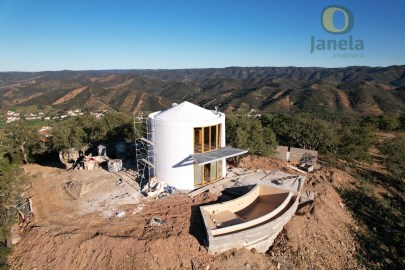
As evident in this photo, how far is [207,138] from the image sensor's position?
1702cm

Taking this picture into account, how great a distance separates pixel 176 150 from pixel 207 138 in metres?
2.18

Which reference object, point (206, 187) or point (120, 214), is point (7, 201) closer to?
point (120, 214)

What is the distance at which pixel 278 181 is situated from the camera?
18.1 meters

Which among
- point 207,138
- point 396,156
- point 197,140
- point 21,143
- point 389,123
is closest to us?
point 207,138

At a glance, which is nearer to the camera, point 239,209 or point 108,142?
point 239,209

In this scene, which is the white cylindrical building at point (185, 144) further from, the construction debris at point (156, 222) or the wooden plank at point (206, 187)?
the construction debris at point (156, 222)

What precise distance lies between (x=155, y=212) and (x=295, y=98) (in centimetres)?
11620

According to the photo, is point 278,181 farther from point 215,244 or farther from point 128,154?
point 128,154

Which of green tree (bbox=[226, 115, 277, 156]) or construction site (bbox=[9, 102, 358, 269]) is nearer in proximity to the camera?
construction site (bbox=[9, 102, 358, 269])

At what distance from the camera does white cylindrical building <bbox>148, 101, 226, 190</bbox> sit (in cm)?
1619

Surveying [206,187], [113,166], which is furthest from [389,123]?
[113,166]

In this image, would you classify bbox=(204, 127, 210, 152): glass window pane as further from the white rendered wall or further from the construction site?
the white rendered wall

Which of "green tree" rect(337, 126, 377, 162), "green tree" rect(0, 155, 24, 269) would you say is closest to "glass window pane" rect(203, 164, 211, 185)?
"green tree" rect(0, 155, 24, 269)

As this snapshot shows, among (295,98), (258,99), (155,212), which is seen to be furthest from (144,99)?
(155,212)
